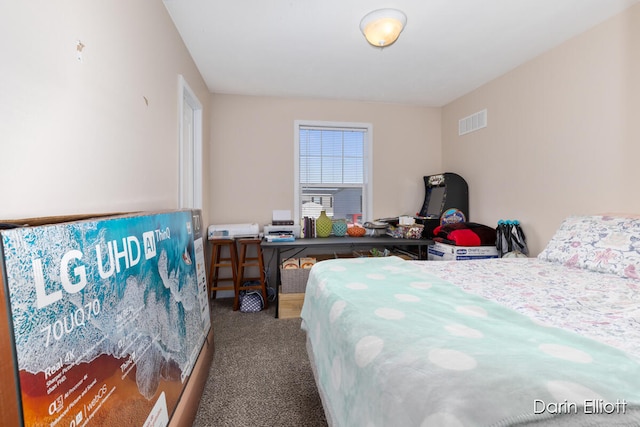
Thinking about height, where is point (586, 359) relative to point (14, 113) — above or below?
below

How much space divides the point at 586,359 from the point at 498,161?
2863 mm

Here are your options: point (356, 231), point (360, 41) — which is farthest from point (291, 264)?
point (360, 41)

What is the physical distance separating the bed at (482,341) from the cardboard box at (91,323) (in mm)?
718

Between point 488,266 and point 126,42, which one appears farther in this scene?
point 488,266

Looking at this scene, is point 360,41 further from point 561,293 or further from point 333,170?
point 561,293

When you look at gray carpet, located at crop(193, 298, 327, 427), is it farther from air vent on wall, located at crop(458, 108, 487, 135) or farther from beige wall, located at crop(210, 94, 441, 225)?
air vent on wall, located at crop(458, 108, 487, 135)

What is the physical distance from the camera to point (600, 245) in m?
1.80

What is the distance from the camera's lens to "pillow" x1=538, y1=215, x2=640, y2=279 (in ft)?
5.37

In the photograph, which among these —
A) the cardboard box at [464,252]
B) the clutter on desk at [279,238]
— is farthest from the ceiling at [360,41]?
the cardboard box at [464,252]

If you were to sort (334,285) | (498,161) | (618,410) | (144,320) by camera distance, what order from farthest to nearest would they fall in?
(498,161)
(334,285)
(144,320)
(618,410)

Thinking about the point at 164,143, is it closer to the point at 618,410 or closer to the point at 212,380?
the point at 212,380

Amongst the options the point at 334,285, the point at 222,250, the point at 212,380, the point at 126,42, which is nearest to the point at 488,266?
the point at 334,285

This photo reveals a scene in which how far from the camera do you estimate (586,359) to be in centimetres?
73

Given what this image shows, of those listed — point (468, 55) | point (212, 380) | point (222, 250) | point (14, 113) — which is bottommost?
point (212, 380)
